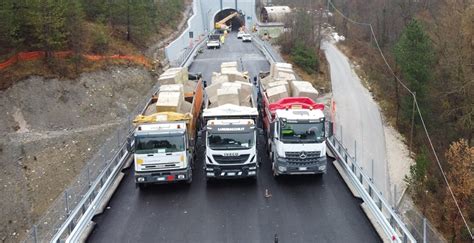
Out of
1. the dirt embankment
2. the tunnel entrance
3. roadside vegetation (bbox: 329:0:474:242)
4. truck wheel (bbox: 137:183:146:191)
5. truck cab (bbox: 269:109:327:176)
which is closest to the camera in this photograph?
truck cab (bbox: 269:109:327:176)

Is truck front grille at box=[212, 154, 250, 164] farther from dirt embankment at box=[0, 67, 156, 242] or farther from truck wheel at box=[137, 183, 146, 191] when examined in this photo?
dirt embankment at box=[0, 67, 156, 242]

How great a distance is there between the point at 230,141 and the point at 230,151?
0.40 meters

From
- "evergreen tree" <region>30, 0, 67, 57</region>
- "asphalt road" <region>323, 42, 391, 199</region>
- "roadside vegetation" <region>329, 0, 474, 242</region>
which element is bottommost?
"asphalt road" <region>323, 42, 391, 199</region>

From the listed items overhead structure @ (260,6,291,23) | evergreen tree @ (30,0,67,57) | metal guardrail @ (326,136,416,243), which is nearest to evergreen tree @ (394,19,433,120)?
metal guardrail @ (326,136,416,243)

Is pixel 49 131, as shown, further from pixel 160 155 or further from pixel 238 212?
pixel 238 212

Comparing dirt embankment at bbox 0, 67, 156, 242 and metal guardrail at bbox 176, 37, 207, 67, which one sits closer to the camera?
dirt embankment at bbox 0, 67, 156, 242

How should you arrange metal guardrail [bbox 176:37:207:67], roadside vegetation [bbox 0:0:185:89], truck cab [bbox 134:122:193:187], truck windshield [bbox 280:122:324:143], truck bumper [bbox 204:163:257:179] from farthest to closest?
metal guardrail [bbox 176:37:207:67], roadside vegetation [bbox 0:0:185:89], truck windshield [bbox 280:122:324:143], truck bumper [bbox 204:163:257:179], truck cab [bbox 134:122:193:187]

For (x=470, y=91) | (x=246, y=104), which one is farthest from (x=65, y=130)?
(x=470, y=91)

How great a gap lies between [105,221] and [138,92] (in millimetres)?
29128

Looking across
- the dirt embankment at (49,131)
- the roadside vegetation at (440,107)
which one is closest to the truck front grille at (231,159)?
the roadside vegetation at (440,107)

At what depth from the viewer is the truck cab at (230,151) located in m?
18.4

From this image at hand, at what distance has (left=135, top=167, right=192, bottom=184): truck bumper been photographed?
59.3 feet

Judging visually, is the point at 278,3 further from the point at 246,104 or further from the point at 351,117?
the point at 246,104

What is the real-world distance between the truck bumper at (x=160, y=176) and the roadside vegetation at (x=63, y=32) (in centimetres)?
2382
